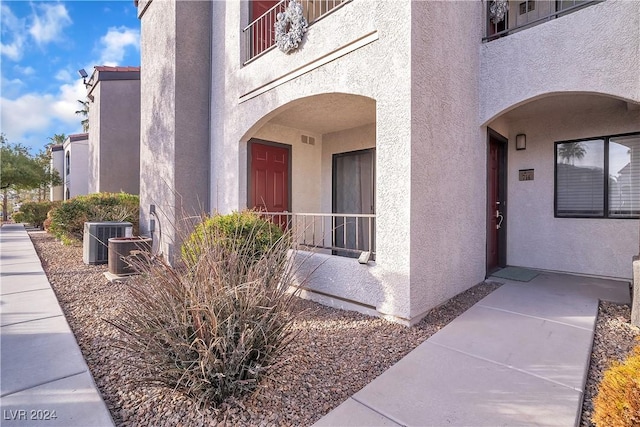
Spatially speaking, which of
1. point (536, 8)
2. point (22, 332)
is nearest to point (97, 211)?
point (22, 332)

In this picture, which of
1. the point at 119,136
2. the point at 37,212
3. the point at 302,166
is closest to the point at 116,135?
the point at 119,136

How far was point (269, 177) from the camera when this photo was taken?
718cm

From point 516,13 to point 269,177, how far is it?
21.3 feet

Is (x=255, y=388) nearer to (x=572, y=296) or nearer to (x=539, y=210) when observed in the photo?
(x=572, y=296)

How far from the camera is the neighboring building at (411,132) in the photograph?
3963mm

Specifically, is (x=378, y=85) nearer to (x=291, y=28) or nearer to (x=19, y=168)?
(x=291, y=28)

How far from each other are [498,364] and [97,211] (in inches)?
393

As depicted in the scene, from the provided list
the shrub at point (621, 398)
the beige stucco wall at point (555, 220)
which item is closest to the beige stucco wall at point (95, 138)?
the beige stucco wall at point (555, 220)

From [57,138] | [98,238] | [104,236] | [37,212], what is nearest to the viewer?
[98,238]

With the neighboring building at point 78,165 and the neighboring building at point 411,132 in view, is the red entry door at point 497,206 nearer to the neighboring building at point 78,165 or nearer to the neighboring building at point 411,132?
the neighboring building at point 411,132

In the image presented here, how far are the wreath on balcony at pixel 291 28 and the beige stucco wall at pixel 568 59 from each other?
3.14m

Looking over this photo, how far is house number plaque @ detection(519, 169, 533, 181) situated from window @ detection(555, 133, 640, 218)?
1.38 feet

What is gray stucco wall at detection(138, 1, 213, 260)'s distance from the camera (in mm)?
7008

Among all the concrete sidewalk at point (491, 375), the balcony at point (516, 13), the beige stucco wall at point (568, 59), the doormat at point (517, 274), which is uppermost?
the balcony at point (516, 13)
